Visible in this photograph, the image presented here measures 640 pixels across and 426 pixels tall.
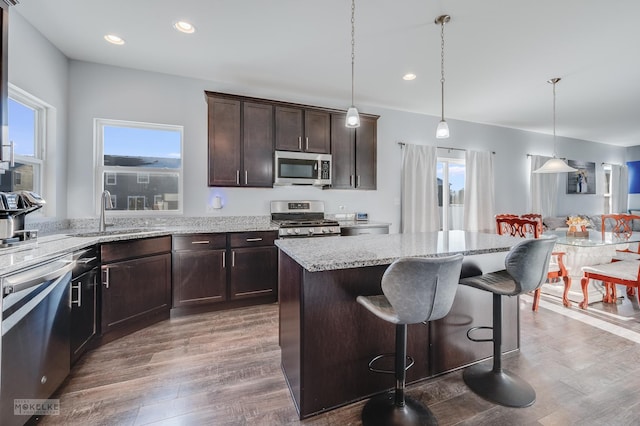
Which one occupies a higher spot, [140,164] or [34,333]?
[140,164]

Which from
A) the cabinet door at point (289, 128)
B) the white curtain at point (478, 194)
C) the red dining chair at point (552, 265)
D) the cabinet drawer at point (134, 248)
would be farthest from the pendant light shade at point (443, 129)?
the white curtain at point (478, 194)

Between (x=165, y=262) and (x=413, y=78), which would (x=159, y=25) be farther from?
(x=413, y=78)

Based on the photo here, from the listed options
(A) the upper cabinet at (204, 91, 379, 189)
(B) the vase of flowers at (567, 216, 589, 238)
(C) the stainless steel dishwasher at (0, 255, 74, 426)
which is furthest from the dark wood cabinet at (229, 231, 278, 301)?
(B) the vase of flowers at (567, 216, 589, 238)

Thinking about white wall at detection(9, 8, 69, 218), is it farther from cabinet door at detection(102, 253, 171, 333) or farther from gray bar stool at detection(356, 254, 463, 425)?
gray bar stool at detection(356, 254, 463, 425)

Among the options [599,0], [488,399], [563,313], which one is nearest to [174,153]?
[488,399]

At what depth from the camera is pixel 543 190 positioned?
228 inches

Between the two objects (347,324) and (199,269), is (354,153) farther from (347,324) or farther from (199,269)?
(347,324)

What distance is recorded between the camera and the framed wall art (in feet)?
20.7

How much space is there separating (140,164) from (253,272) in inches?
73.9

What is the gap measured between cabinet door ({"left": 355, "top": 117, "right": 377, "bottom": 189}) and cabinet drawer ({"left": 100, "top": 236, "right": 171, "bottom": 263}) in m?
2.52

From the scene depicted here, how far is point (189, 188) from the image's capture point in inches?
133

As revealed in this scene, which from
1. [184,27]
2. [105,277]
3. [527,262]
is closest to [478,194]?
[527,262]

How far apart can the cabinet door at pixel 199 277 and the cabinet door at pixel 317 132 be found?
1.75 meters

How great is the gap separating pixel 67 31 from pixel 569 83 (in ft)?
18.3
